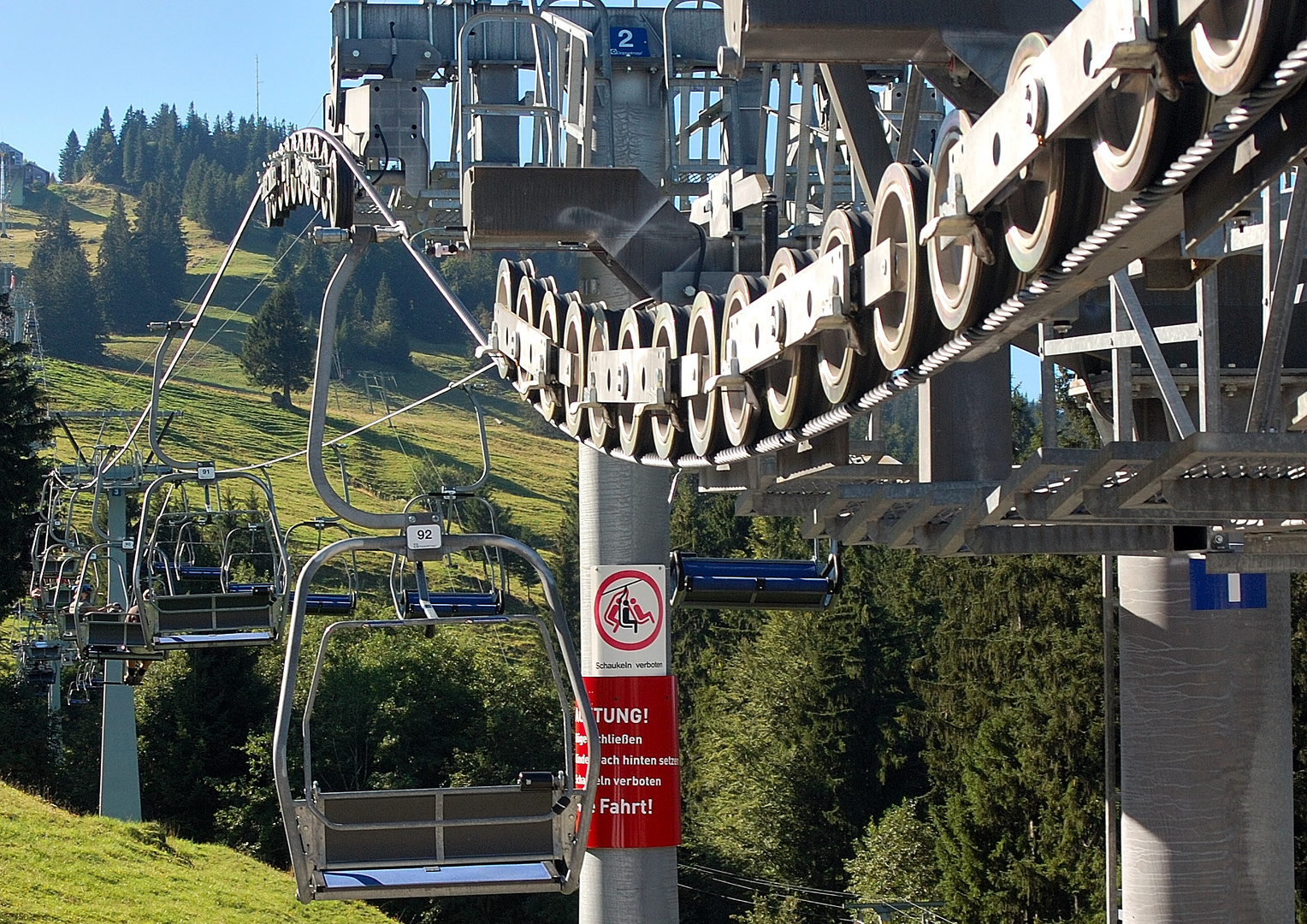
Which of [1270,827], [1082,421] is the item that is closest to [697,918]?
[1082,421]

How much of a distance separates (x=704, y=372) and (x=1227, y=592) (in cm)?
516

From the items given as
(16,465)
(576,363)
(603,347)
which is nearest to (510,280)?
(576,363)

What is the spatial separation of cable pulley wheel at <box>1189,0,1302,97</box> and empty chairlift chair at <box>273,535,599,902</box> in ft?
14.4

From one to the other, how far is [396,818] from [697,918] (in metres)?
32.4

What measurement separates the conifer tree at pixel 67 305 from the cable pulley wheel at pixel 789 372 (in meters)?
117

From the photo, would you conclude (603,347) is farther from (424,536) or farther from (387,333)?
(387,333)

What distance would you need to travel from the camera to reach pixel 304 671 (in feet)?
157

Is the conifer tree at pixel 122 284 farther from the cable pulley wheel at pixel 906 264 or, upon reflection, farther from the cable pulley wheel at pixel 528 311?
the cable pulley wheel at pixel 906 264

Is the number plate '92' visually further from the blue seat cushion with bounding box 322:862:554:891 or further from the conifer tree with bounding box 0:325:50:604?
the conifer tree with bounding box 0:325:50:604

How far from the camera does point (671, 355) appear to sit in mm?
5441

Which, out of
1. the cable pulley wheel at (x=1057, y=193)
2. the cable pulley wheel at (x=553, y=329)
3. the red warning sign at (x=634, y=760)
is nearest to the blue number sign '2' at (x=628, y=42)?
the red warning sign at (x=634, y=760)

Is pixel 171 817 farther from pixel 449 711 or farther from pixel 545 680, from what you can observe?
pixel 545 680

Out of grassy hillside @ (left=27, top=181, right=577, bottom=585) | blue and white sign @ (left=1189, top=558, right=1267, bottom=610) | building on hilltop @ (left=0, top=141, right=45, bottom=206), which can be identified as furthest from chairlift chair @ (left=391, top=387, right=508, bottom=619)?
building on hilltop @ (left=0, top=141, right=45, bottom=206)

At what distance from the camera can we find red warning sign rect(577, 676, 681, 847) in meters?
12.5
